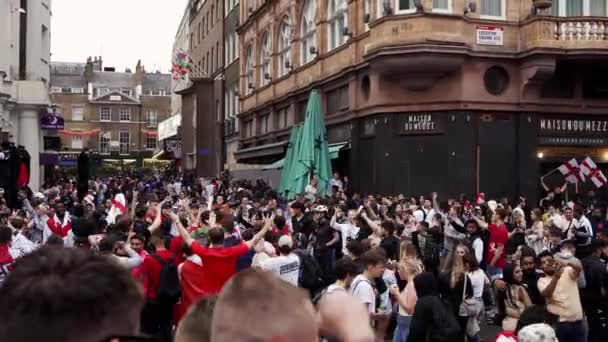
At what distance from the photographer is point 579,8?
973 inches

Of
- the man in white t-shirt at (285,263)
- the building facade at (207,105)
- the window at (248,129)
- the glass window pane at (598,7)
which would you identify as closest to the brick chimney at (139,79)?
the building facade at (207,105)

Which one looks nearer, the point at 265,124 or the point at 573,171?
the point at 573,171

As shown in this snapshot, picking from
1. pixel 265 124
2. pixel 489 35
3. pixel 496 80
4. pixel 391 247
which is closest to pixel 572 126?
pixel 496 80

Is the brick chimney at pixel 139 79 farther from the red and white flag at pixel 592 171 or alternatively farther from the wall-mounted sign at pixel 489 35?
the red and white flag at pixel 592 171

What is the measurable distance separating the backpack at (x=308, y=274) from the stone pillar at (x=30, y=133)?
878 inches

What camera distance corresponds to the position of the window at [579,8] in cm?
2458

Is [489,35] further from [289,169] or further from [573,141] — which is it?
[289,169]

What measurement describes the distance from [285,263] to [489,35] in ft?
55.7

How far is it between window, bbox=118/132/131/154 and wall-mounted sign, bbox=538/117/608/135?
289 feet

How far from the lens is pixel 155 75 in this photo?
116 m

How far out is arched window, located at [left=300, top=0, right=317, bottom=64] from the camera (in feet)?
109

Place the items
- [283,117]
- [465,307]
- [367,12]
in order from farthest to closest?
[283,117] → [367,12] → [465,307]

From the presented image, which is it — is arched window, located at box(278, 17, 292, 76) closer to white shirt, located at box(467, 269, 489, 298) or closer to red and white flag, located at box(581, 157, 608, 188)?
red and white flag, located at box(581, 157, 608, 188)

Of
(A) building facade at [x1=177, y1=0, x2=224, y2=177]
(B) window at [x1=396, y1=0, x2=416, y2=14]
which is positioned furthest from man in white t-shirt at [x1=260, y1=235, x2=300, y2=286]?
(A) building facade at [x1=177, y1=0, x2=224, y2=177]
